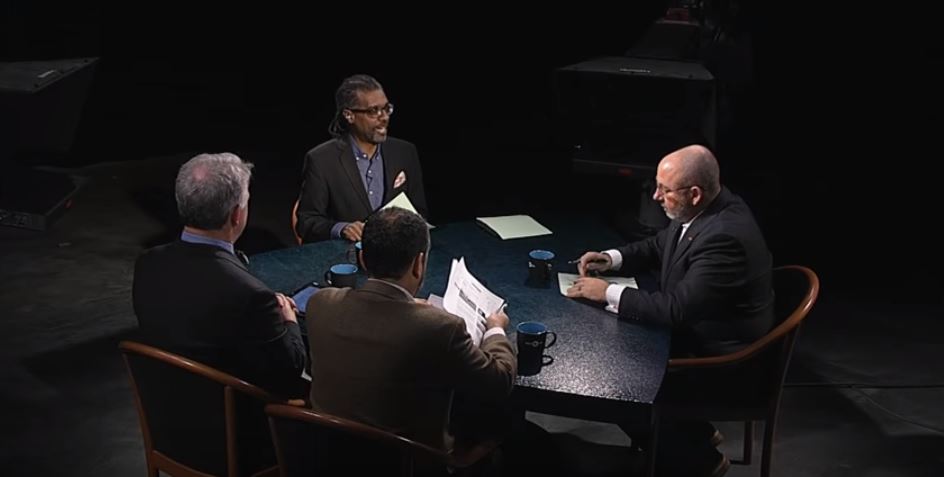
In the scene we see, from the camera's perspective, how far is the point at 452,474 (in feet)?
9.96

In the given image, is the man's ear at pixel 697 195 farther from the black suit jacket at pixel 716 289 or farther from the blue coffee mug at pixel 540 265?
the blue coffee mug at pixel 540 265

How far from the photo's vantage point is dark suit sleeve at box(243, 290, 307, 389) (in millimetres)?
2781

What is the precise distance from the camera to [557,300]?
342 centimetres

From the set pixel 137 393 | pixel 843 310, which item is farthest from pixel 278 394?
pixel 843 310

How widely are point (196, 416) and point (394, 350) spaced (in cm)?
68

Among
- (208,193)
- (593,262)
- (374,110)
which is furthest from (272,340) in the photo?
(374,110)

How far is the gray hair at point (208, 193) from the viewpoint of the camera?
113 inches

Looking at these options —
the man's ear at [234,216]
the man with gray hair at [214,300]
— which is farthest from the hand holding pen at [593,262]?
the man's ear at [234,216]

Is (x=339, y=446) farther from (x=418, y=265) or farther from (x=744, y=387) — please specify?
(x=744, y=387)

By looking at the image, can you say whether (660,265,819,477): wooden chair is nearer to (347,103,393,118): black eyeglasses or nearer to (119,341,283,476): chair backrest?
(119,341,283,476): chair backrest

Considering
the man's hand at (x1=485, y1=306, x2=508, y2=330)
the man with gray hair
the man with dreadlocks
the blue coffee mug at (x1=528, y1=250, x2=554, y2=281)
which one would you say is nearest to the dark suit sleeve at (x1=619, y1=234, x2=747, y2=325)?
the blue coffee mug at (x1=528, y1=250, x2=554, y2=281)

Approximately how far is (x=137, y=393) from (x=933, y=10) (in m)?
5.83

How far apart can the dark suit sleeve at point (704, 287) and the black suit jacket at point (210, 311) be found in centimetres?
113

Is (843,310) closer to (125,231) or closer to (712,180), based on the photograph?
(712,180)
